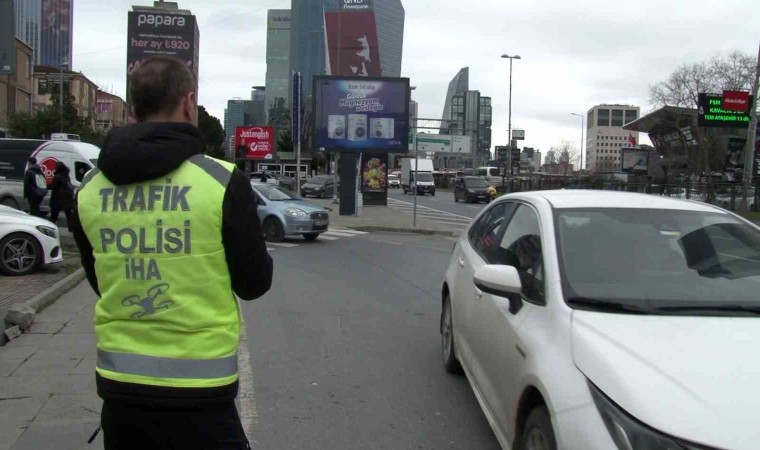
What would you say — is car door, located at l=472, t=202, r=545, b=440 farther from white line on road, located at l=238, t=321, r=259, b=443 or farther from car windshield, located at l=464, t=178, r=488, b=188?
car windshield, located at l=464, t=178, r=488, b=188

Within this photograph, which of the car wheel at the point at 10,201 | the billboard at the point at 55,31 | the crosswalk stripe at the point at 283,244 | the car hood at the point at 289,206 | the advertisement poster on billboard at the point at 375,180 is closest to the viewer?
the crosswalk stripe at the point at 283,244

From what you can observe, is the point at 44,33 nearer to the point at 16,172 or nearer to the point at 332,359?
the point at 16,172

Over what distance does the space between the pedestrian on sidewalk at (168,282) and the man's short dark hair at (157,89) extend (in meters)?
0.10

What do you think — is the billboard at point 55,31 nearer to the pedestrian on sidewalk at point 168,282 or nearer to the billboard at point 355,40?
the billboard at point 355,40

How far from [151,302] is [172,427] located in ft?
1.24

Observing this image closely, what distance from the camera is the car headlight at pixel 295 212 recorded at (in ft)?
54.8

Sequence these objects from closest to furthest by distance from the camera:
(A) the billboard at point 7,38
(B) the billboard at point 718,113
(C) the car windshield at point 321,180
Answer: (A) the billboard at point 7,38 < (B) the billboard at point 718,113 < (C) the car windshield at point 321,180

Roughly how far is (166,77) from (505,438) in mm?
2461

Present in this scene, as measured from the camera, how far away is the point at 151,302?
2.01 m

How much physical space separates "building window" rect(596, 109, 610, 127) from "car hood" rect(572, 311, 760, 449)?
139 m

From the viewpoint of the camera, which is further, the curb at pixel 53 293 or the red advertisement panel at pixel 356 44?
the red advertisement panel at pixel 356 44

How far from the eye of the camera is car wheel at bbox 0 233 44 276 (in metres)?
9.51

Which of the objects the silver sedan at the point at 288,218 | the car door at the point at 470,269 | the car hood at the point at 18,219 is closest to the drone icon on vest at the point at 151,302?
the car door at the point at 470,269

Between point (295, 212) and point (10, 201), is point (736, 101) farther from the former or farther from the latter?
point (10, 201)
